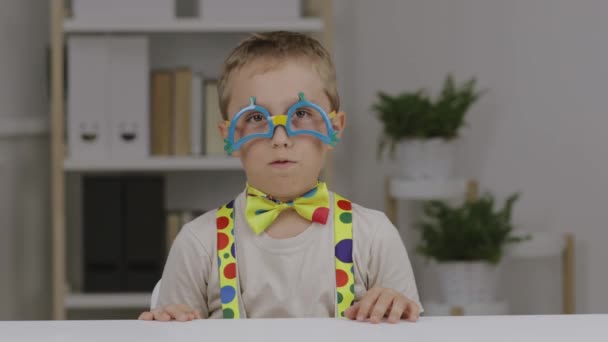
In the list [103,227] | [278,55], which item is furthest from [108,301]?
[278,55]

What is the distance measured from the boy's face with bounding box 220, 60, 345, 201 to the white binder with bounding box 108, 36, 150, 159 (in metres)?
1.84

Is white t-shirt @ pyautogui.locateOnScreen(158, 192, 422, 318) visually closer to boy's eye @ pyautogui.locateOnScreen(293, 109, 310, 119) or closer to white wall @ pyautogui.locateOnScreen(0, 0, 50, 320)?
boy's eye @ pyautogui.locateOnScreen(293, 109, 310, 119)

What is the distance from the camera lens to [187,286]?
1.16 meters

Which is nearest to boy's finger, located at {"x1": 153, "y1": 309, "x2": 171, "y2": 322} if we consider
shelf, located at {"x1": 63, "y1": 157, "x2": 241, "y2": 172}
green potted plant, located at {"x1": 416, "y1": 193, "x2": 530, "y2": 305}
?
green potted plant, located at {"x1": 416, "y1": 193, "x2": 530, "y2": 305}

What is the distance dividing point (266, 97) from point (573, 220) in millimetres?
2234

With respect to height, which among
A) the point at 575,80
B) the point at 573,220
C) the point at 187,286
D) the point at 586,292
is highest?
the point at 575,80

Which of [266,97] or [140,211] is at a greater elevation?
[266,97]

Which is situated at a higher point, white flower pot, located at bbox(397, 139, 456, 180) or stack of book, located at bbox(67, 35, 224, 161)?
stack of book, located at bbox(67, 35, 224, 161)

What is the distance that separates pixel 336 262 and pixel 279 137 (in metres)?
0.18

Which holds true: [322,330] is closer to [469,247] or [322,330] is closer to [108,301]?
[469,247]

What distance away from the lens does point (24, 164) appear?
2.98 metres

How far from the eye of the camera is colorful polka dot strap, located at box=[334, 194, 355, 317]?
1126 mm

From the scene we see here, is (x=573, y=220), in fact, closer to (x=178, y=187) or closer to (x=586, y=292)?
(x=586, y=292)

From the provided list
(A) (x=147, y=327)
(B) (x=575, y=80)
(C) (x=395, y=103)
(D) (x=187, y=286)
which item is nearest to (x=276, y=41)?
(D) (x=187, y=286)
